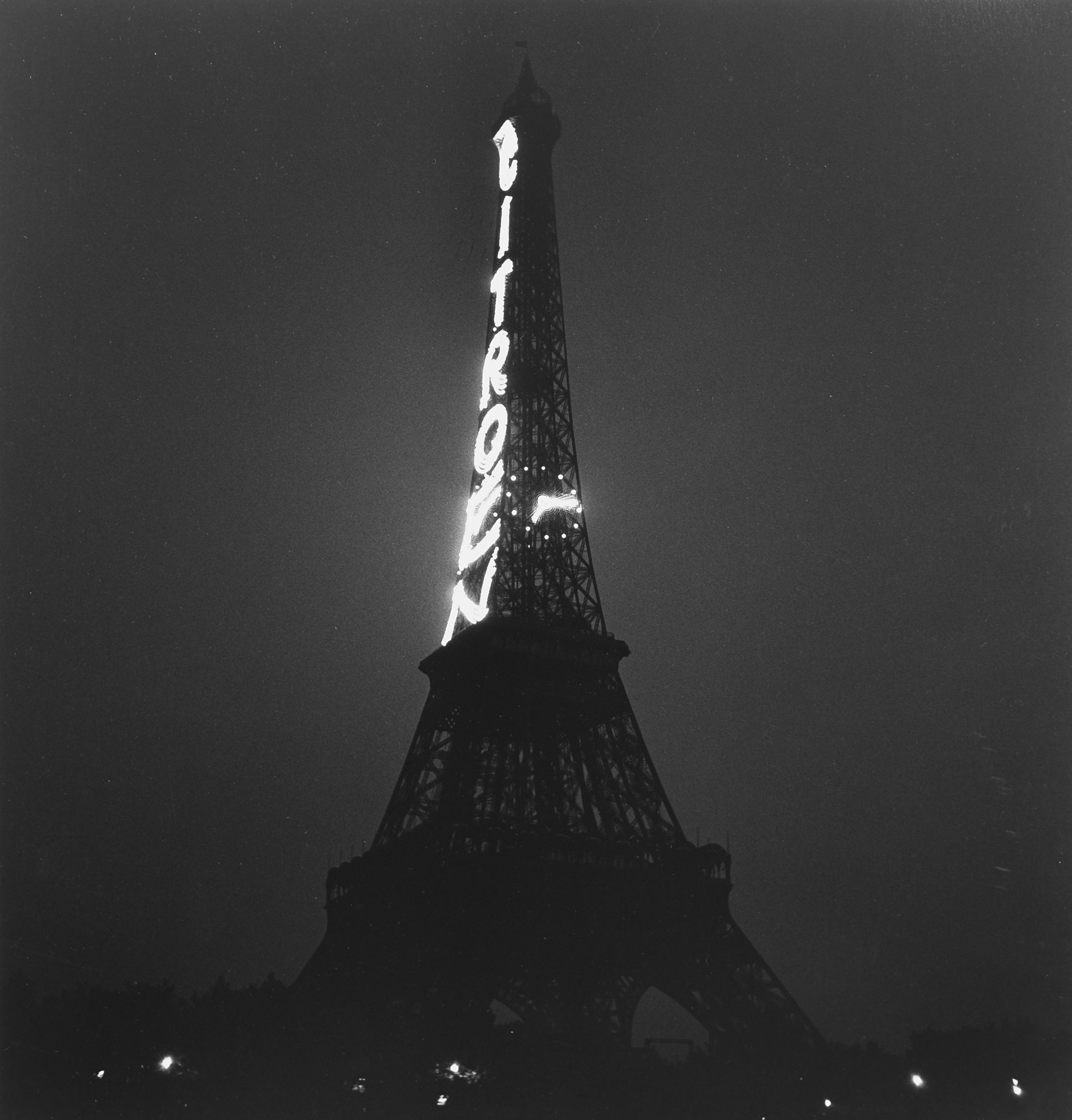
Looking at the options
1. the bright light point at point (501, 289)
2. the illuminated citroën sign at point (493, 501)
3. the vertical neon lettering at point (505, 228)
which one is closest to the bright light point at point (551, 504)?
the illuminated citroën sign at point (493, 501)

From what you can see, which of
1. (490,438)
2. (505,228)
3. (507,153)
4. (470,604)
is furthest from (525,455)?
(507,153)

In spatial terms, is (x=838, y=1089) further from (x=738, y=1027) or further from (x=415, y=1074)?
(x=415, y=1074)

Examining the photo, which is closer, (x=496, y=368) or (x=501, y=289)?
(x=496, y=368)

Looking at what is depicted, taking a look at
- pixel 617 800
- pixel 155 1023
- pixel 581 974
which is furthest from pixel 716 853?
pixel 155 1023

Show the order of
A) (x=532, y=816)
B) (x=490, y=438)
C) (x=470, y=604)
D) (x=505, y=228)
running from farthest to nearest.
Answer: (x=505, y=228) → (x=490, y=438) → (x=470, y=604) → (x=532, y=816)

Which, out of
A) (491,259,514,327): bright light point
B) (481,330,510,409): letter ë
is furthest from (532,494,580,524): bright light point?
(491,259,514,327): bright light point

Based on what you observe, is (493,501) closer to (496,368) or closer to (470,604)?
(470,604)

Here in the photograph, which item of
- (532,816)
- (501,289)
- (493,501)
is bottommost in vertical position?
(532,816)

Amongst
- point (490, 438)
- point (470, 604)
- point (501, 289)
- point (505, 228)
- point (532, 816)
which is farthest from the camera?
point (505, 228)
